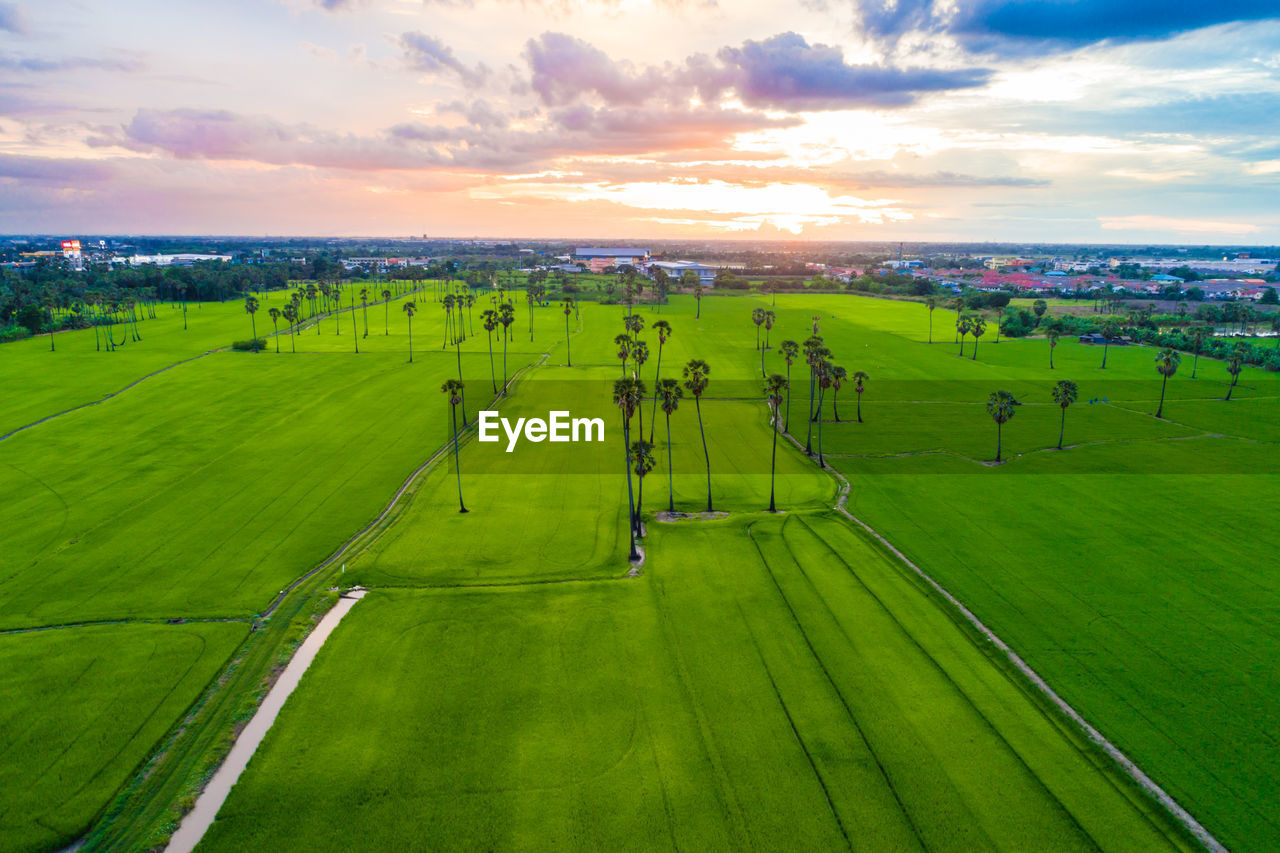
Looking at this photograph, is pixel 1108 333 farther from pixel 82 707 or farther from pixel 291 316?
pixel 291 316

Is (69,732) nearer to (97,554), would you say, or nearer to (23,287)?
(97,554)

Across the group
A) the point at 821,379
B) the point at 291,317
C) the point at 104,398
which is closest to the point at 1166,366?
the point at 821,379

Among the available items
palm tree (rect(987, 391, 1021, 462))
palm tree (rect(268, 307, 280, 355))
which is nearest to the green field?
palm tree (rect(987, 391, 1021, 462))

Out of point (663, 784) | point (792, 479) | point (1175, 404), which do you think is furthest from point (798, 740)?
point (1175, 404)

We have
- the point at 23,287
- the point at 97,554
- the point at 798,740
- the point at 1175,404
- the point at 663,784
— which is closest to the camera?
the point at 663,784

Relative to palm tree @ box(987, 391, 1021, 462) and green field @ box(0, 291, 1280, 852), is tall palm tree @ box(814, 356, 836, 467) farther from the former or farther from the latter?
palm tree @ box(987, 391, 1021, 462)

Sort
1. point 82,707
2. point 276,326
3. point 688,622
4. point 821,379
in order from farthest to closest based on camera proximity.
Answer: point 276,326 → point 821,379 → point 688,622 → point 82,707

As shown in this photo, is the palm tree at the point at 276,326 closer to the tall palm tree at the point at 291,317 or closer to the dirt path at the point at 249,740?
the tall palm tree at the point at 291,317
